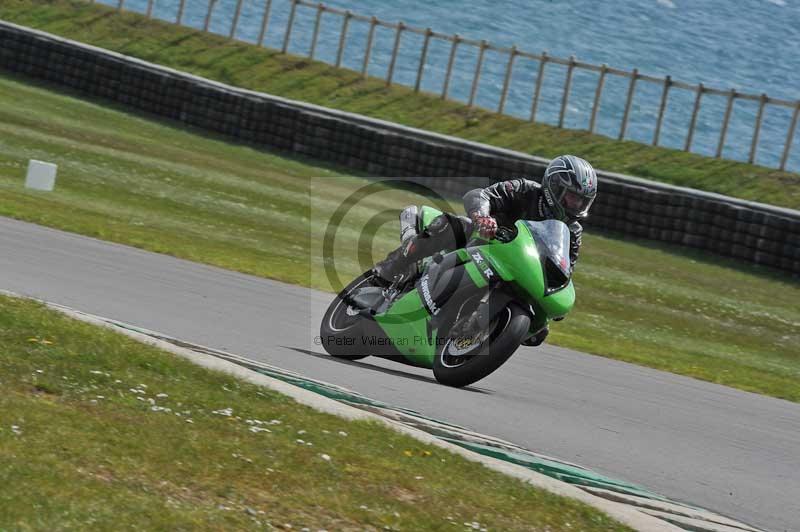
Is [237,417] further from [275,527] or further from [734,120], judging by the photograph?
[734,120]

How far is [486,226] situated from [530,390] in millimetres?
1851

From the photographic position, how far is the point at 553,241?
8.22 meters

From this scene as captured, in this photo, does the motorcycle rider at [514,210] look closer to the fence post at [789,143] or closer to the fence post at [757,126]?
the fence post at [789,143]

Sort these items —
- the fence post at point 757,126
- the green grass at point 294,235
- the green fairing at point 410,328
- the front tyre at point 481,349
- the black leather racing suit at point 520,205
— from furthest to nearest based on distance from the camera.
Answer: the fence post at point 757,126 < the green grass at point 294,235 < the black leather racing suit at point 520,205 < the green fairing at point 410,328 < the front tyre at point 481,349

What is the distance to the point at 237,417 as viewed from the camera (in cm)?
628

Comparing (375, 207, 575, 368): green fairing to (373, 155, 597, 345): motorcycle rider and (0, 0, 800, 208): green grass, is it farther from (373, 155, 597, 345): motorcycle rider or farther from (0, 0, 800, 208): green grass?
(0, 0, 800, 208): green grass

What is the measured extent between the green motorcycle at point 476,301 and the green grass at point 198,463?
5.80 ft

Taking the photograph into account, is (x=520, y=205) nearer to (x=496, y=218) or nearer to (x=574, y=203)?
(x=496, y=218)

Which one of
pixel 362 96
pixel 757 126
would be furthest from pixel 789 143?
pixel 362 96

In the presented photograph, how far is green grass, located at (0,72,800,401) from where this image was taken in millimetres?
15352

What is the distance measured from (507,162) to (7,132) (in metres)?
10.2

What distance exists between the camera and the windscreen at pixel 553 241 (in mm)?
8188

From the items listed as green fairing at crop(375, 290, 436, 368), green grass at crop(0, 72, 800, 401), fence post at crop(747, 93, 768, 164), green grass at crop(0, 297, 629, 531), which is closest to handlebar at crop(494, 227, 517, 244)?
green fairing at crop(375, 290, 436, 368)

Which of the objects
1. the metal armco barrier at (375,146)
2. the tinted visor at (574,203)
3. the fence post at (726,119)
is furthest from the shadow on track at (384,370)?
the fence post at (726,119)
